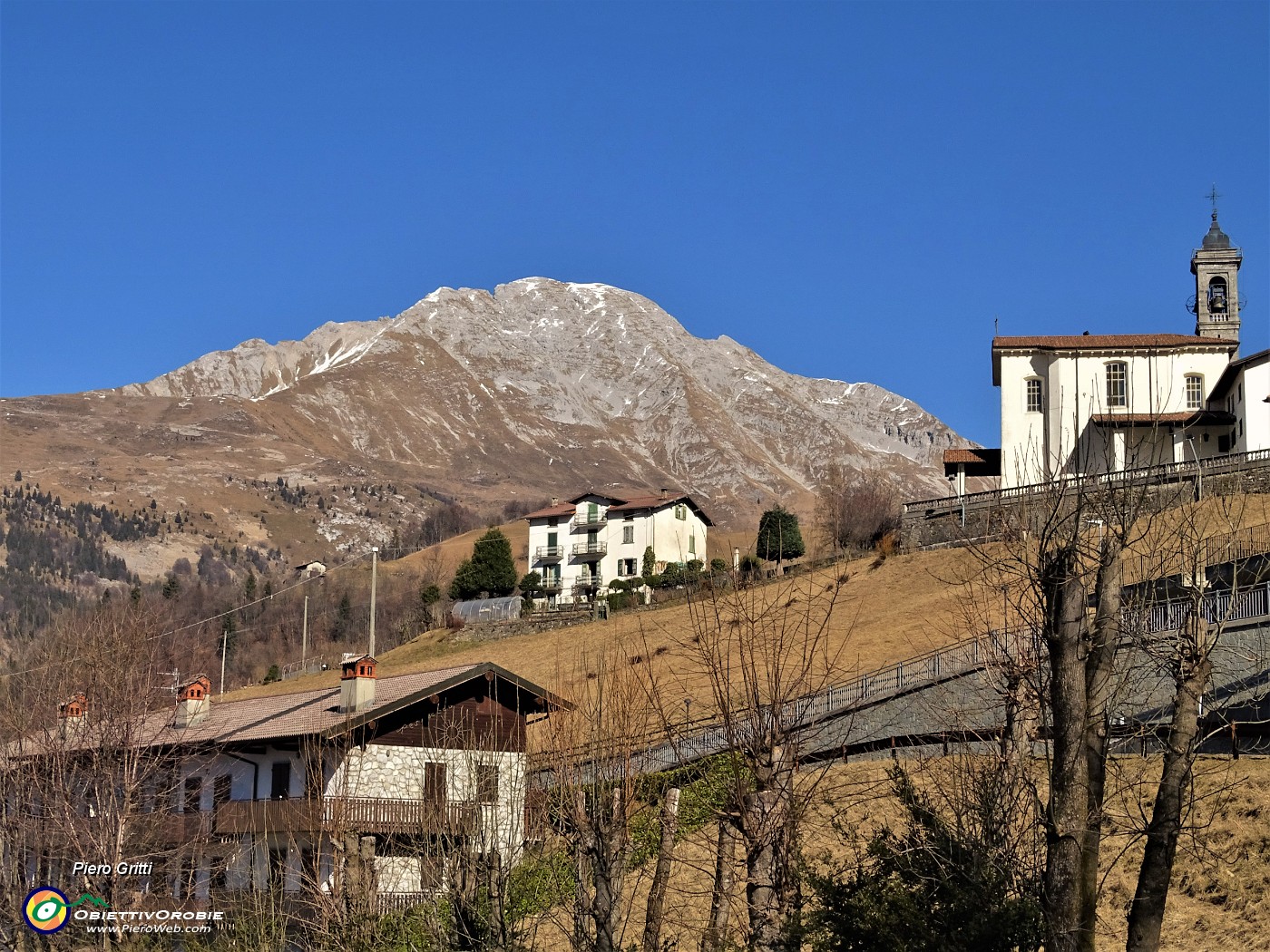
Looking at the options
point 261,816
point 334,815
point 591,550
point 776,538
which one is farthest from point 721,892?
point 591,550

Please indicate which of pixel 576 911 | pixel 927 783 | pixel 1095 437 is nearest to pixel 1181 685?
pixel 576 911

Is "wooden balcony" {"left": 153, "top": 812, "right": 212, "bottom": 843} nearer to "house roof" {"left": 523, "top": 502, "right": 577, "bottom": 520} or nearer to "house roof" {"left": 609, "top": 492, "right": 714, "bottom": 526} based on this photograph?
"house roof" {"left": 609, "top": 492, "right": 714, "bottom": 526}

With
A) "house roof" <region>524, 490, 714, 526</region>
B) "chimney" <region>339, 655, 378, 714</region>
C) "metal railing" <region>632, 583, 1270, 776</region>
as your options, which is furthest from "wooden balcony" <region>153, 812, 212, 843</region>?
"house roof" <region>524, 490, 714, 526</region>

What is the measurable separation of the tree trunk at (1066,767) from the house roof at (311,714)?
707 inches

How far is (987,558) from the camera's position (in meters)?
15.2

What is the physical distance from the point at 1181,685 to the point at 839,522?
86.5 meters

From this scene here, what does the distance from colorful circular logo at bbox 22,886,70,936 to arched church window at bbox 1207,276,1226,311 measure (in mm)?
72005

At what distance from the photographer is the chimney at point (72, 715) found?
35.8 metres

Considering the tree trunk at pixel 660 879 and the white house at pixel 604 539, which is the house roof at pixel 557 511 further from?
the tree trunk at pixel 660 879

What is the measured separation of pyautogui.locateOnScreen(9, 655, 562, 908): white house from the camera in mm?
32406

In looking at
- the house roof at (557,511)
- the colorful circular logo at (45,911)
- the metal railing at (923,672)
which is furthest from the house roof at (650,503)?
the colorful circular logo at (45,911)

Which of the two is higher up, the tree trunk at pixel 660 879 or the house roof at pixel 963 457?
the house roof at pixel 963 457

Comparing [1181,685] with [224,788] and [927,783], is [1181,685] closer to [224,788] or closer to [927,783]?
[927,783]

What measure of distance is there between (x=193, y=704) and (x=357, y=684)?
8.16 m
